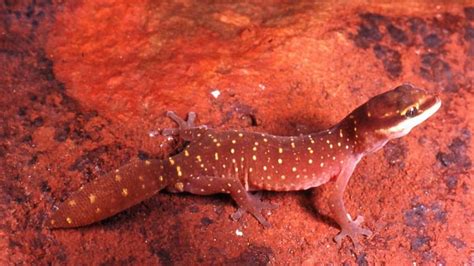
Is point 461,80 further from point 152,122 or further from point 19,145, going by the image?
point 19,145

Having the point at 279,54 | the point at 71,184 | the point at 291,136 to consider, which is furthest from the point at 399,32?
the point at 71,184

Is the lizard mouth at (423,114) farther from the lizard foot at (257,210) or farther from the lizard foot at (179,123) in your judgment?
the lizard foot at (179,123)

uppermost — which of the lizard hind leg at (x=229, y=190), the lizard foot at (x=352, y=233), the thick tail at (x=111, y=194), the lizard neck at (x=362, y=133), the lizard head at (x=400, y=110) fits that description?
the lizard head at (x=400, y=110)

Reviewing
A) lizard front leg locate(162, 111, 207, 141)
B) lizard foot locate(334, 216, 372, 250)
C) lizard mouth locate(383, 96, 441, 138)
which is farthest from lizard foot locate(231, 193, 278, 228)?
lizard mouth locate(383, 96, 441, 138)

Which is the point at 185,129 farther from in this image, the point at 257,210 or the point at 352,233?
the point at 352,233

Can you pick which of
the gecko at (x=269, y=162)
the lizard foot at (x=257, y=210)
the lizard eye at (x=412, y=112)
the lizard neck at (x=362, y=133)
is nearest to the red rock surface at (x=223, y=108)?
the lizard foot at (x=257, y=210)

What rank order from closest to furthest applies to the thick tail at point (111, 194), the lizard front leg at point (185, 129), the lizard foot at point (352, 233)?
1. the thick tail at point (111, 194)
2. the lizard foot at point (352, 233)
3. the lizard front leg at point (185, 129)

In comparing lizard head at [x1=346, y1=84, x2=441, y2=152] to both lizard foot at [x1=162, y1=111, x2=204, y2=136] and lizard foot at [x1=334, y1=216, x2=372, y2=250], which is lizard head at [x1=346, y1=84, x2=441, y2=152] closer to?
lizard foot at [x1=334, y1=216, x2=372, y2=250]

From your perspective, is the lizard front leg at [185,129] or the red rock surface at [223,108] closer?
the red rock surface at [223,108]
